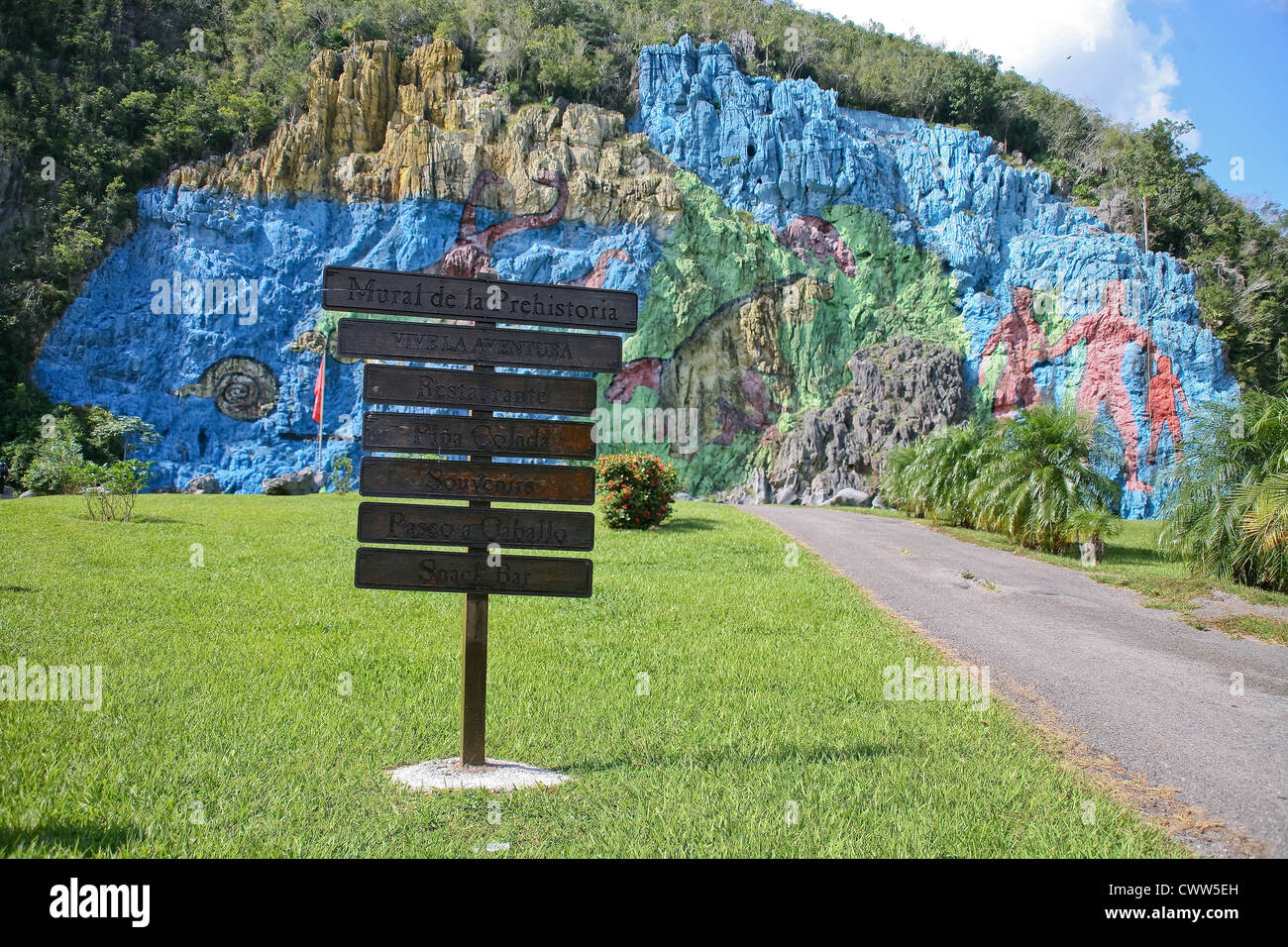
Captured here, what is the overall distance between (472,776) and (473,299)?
2.83 meters

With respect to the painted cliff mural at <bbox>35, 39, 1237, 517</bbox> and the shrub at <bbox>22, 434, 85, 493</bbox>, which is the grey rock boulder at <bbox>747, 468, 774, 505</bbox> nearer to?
the painted cliff mural at <bbox>35, 39, 1237, 517</bbox>

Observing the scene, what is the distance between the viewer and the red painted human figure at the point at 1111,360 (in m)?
41.1

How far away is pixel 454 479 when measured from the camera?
16.2 feet

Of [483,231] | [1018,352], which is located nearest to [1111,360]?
[1018,352]

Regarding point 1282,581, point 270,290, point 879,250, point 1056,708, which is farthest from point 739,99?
point 1056,708

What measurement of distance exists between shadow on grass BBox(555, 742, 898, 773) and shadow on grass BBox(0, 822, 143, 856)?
7.45 feet

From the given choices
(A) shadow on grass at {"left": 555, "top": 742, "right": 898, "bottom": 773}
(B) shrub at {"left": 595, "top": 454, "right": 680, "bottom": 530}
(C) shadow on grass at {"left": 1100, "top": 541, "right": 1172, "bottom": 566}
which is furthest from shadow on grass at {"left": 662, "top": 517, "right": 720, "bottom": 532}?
(A) shadow on grass at {"left": 555, "top": 742, "right": 898, "bottom": 773}

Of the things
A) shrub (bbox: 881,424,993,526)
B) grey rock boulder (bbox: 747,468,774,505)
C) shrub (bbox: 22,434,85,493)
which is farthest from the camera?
grey rock boulder (bbox: 747,468,774,505)

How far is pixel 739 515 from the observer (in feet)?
78.7

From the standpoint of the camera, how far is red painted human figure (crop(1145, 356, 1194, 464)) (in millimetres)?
41312

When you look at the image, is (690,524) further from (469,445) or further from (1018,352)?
(1018,352)

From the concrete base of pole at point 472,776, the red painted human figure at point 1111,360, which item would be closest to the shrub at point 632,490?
the concrete base of pole at point 472,776

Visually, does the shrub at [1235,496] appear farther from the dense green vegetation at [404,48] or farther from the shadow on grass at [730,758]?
the dense green vegetation at [404,48]

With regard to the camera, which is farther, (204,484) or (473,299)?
(204,484)
